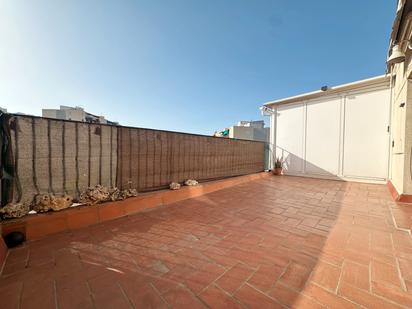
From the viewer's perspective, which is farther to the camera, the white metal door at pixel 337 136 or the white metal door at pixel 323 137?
the white metal door at pixel 323 137

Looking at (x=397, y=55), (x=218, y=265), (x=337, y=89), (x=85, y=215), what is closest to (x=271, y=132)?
(x=337, y=89)

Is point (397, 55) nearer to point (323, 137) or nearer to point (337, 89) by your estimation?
point (337, 89)

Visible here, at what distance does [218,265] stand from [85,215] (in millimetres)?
1847

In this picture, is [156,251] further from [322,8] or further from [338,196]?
[322,8]

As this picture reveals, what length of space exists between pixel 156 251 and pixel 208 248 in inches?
20.1

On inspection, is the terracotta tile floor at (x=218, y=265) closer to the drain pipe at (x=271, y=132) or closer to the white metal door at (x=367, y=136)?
the white metal door at (x=367, y=136)

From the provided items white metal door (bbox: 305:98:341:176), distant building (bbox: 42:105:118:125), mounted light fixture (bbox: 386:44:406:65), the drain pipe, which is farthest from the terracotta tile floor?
distant building (bbox: 42:105:118:125)

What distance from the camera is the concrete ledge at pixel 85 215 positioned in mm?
1698

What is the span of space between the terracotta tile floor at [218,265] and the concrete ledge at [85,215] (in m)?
0.15

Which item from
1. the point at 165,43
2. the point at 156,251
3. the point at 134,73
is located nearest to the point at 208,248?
the point at 156,251

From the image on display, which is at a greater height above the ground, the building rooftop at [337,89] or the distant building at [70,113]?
the distant building at [70,113]

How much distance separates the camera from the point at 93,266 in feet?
4.29

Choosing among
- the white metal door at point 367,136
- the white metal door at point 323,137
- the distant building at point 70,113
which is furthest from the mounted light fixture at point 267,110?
the distant building at point 70,113

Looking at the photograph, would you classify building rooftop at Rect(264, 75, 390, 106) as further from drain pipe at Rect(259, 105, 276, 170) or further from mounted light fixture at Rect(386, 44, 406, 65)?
mounted light fixture at Rect(386, 44, 406, 65)
